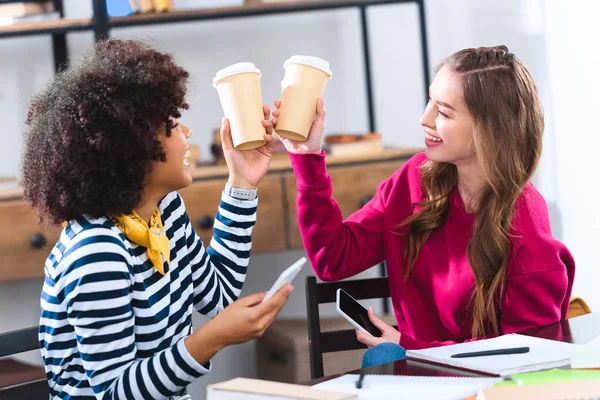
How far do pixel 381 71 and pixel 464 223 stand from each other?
145 centimetres

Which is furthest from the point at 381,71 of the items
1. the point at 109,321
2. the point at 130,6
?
the point at 109,321

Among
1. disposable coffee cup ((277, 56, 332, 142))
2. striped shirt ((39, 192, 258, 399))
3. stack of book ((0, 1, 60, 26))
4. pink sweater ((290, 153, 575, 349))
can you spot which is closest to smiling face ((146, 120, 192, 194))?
striped shirt ((39, 192, 258, 399))

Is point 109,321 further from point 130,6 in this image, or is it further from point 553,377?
point 130,6

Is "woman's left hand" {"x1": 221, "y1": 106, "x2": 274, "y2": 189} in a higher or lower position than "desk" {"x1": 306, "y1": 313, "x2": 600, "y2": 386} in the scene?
higher

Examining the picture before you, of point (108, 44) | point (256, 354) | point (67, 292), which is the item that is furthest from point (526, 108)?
point (256, 354)

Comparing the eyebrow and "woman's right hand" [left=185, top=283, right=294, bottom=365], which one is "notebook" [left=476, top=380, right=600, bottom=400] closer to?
"woman's right hand" [left=185, top=283, right=294, bottom=365]

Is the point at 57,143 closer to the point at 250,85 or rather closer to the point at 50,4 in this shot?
the point at 250,85

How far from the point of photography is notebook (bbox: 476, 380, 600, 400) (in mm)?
864

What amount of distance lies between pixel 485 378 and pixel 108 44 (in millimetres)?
715

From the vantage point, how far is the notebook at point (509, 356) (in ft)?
3.35

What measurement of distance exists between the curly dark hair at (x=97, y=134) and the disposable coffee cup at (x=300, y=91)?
221mm

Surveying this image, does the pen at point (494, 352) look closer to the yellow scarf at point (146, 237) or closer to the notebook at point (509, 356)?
the notebook at point (509, 356)

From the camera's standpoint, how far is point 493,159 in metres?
1.44

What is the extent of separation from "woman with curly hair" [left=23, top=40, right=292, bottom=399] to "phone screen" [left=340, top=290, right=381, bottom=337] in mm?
238
